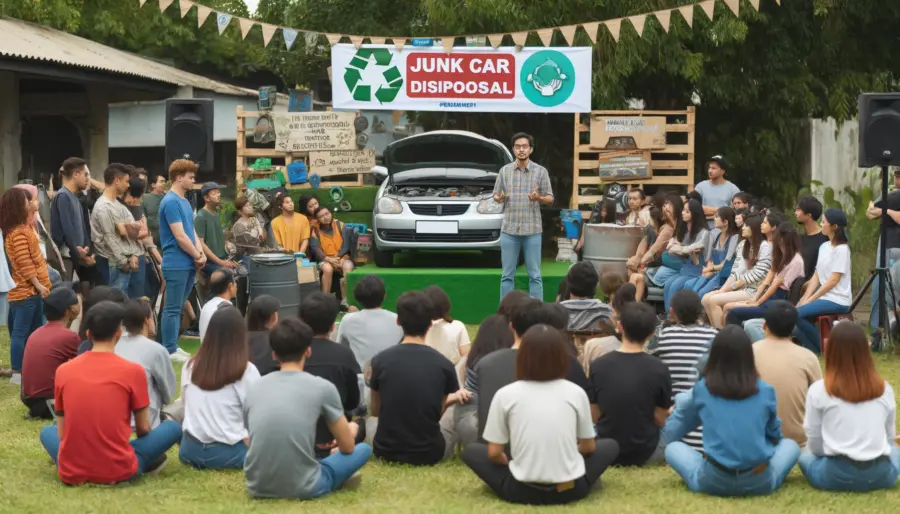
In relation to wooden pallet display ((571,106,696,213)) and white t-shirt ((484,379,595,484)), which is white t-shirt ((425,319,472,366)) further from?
wooden pallet display ((571,106,696,213))

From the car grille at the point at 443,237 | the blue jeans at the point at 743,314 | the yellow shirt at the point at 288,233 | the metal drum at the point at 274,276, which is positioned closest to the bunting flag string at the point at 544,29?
the yellow shirt at the point at 288,233

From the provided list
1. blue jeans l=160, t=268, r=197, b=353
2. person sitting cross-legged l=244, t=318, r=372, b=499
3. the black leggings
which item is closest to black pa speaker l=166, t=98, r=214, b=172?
blue jeans l=160, t=268, r=197, b=353

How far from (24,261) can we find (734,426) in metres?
5.93

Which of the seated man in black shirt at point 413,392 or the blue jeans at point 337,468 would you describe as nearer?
the blue jeans at point 337,468

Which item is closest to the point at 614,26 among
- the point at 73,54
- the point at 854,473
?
the point at 73,54

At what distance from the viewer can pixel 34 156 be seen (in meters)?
23.9

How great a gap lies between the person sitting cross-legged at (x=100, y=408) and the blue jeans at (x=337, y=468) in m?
1.01

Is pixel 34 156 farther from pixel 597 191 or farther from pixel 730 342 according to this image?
pixel 730 342

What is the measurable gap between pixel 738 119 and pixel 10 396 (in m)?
11.7

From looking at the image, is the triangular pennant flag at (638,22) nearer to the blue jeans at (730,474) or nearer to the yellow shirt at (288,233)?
the yellow shirt at (288,233)

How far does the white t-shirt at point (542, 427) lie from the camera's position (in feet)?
19.7

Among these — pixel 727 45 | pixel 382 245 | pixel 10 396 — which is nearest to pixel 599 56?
pixel 727 45

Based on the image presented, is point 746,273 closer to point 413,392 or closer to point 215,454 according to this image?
point 413,392

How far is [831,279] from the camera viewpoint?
10820 millimetres
